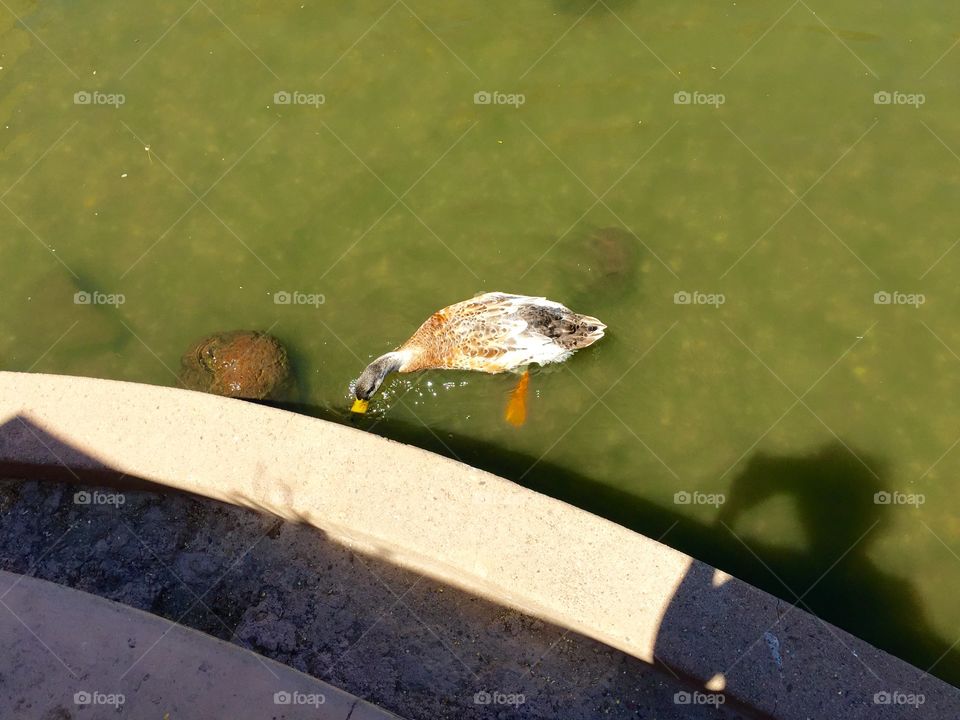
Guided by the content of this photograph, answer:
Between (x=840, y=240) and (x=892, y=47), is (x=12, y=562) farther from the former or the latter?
(x=892, y=47)

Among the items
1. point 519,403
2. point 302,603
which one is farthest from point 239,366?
point 519,403

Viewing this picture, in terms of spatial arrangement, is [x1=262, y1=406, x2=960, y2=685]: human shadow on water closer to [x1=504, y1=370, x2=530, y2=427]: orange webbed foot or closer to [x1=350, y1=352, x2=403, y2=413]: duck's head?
[x1=504, y1=370, x2=530, y2=427]: orange webbed foot

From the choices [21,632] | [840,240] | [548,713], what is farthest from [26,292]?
[840,240]

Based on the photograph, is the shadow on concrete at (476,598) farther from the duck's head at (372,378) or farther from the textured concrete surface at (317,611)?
the duck's head at (372,378)

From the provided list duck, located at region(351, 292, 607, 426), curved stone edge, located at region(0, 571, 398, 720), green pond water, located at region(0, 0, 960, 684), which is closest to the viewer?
curved stone edge, located at region(0, 571, 398, 720)

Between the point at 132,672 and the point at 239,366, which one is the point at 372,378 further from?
the point at 132,672

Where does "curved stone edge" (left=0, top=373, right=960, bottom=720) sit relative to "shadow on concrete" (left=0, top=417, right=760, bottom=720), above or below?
above

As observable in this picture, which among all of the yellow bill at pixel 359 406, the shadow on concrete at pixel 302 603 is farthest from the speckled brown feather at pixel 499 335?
the shadow on concrete at pixel 302 603

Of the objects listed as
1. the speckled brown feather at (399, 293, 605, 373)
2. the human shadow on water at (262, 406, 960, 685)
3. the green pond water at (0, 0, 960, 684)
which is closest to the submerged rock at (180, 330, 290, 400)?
the green pond water at (0, 0, 960, 684)
